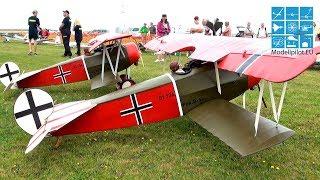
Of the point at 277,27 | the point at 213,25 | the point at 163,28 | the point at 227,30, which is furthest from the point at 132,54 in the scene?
the point at 213,25

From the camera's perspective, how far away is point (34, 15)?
71.4 ft

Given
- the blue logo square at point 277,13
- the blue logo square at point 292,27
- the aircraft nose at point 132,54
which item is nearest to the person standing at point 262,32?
the blue logo square at point 292,27

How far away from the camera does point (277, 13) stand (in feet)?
36.2

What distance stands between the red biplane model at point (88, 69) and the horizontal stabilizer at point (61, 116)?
412 centimetres

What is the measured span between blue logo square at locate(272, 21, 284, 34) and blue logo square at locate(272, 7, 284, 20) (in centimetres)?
26

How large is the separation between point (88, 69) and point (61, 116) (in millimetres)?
5185

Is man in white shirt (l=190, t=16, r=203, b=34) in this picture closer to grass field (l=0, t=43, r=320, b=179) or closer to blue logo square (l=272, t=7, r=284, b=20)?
blue logo square (l=272, t=7, r=284, b=20)

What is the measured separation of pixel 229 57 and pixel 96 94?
18.8ft

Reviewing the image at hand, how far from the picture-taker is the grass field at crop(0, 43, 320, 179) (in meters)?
5.89

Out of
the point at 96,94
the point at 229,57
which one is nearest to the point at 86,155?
the point at 229,57

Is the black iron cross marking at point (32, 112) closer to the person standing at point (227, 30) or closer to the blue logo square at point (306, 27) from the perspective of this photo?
the blue logo square at point (306, 27)

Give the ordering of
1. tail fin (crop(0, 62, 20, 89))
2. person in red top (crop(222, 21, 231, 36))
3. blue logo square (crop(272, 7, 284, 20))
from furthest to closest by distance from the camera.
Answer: person in red top (crop(222, 21, 231, 36)) → tail fin (crop(0, 62, 20, 89)) → blue logo square (crop(272, 7, 284, 20))

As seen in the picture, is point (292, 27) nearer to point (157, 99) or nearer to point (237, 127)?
point (237, 127)

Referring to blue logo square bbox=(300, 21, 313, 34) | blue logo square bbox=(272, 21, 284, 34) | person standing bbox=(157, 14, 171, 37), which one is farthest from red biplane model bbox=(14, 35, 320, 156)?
person standing bbox=(157, 14, 171, 37)
